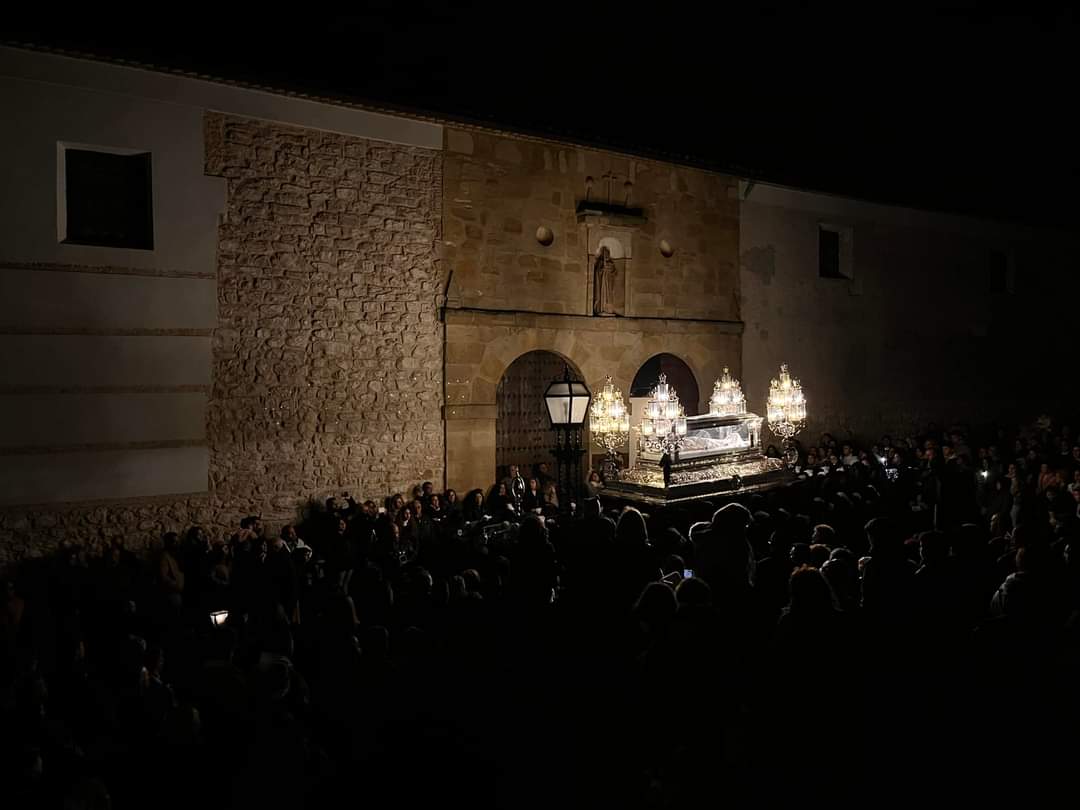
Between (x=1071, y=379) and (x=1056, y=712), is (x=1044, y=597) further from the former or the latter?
(x=1071, y=379)

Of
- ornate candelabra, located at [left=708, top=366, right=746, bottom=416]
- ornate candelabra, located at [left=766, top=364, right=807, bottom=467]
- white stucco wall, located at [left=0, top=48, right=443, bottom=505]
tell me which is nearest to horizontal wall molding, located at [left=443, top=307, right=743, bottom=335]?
ornate candelabra, located at [left=708, top=366, right=746, bottom=416]

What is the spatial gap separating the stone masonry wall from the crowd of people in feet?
14.5

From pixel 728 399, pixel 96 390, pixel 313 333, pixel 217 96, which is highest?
pixel 217 96

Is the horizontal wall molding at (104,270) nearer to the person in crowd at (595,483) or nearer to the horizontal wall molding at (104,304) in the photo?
the horizontal wall molding at (104,304)

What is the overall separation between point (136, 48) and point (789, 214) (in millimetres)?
12191

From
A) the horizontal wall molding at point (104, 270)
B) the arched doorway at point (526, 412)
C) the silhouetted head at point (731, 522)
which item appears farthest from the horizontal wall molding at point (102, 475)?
the silhouetted head at point (731, 522)

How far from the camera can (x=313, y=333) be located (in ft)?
38.2

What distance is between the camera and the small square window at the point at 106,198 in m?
10.2

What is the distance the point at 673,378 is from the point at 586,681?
38.9 feet

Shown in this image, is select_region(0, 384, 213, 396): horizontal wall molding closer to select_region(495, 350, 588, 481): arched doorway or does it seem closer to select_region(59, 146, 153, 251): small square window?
select_region(59, 146, 153, 251): small square window

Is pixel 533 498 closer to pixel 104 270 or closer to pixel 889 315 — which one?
pixel 104 270

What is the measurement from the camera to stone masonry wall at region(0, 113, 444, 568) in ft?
36.2

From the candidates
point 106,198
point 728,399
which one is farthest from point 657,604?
point 106,198

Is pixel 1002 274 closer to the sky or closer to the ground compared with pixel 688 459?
closer to the sky
